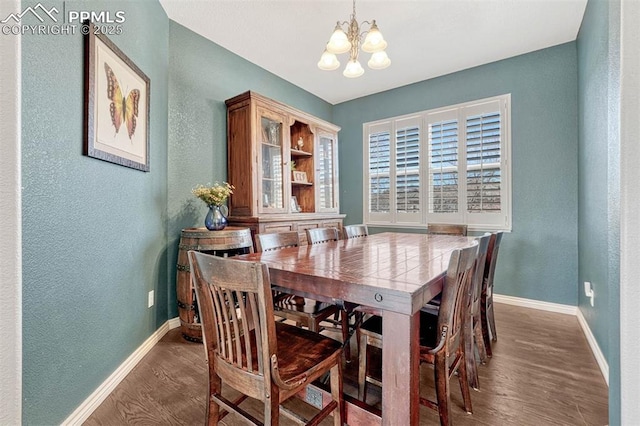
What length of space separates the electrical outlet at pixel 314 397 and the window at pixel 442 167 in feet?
9.83

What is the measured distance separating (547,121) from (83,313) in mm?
4308

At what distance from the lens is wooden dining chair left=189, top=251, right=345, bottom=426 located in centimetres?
97

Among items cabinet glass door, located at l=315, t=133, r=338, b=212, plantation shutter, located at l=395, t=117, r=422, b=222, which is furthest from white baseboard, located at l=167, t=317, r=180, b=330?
plantation shutter, located at l=395, t=117, r=422, b=222

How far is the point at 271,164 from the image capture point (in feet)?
10.5

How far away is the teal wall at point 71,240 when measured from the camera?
121cm

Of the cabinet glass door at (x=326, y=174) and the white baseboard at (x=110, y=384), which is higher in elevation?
the cabinet glass door at (x=326, y=174)

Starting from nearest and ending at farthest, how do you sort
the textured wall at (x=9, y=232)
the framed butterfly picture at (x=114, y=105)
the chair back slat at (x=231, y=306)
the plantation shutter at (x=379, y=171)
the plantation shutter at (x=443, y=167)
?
the textured wall at (x=9, y=232), the chair back slat at (x=231, y=306), the framed butterfly picture at (x=114, y=105), the plantation shutter at (x=443, y=167), the plantation shutter at (x=379, y=171)

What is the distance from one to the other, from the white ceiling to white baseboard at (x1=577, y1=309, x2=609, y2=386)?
9.02ft

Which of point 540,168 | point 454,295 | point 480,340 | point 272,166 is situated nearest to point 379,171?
point 272,166

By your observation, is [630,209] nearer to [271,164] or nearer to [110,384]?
[110,384]

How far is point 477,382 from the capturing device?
5.61 feet

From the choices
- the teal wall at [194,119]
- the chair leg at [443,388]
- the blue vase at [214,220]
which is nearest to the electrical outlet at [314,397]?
the chair leg at [443,388]

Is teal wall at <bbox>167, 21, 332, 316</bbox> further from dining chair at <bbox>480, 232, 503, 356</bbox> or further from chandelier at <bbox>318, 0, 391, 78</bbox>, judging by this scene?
dining chair at <bbox>480, 232, 503, 356</bbox>

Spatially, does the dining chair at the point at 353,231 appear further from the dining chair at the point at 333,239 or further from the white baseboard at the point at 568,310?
the white baseboard at the point at 568,310
